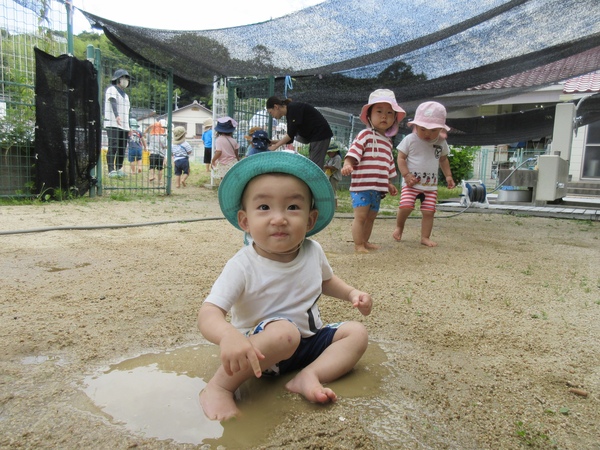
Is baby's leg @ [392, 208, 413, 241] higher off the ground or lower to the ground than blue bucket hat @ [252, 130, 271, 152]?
lower

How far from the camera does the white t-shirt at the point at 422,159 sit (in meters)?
4.11

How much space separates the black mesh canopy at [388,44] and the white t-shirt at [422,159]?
5.52 feet

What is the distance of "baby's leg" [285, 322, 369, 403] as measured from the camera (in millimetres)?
1323

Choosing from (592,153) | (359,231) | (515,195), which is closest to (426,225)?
(359,231)

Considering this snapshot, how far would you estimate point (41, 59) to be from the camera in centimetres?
617

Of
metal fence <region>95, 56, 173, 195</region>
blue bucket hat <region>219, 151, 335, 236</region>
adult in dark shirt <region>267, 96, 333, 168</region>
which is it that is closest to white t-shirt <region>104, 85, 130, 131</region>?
metal fence <region>95, 56, 173, 195</region>

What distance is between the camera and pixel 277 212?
148 cm

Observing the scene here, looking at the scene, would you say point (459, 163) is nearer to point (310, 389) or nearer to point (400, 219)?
point (400, 219)

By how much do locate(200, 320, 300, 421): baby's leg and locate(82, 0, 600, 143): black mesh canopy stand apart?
14.7 feet

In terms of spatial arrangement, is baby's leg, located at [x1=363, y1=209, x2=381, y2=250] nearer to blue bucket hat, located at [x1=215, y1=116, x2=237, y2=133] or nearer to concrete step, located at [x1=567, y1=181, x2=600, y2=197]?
blue bucket hat, located at [x1=215, y1=116, x2=237, y2=133]

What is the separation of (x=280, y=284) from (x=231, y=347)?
348mm

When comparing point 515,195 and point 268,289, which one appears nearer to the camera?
point 268,289

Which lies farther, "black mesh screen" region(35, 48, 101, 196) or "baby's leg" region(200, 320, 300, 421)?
"black mesh screen" region(35, 48, 101, 196)

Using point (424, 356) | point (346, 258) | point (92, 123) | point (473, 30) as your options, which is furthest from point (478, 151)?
point (424, 356)
